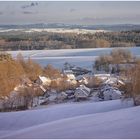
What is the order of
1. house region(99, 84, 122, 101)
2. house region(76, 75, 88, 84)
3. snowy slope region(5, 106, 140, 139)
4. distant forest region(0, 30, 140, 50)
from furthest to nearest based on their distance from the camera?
1. house region(76, 75, 88, 84)
2. house region(99, 84, 122, 101)
3. distant forest region(0, 30, 140, 50)
4. snowy slope region(5, 106, 140, 139)

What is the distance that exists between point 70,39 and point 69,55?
6.55ft

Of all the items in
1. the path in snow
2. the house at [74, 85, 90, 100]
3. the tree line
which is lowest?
the house at [74, 85, 90, 100]

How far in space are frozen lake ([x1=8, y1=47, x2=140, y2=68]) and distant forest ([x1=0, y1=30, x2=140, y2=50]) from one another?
1.20 ft

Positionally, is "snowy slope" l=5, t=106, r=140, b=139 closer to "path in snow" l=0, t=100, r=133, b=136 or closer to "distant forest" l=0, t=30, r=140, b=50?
"path in snow" l=0, t=100, r=133, b=136

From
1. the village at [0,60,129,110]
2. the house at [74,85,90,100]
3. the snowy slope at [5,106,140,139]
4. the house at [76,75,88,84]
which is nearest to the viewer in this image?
the snowy slope at [5,106,140,139]

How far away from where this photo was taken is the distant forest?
27.5 feet

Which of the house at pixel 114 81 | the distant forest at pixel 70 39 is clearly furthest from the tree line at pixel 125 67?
the distant forest at pixel 70 39

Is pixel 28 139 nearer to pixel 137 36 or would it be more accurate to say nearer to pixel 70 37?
pixel 70 37

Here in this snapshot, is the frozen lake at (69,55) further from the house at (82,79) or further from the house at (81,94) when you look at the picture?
the house at (81,94)

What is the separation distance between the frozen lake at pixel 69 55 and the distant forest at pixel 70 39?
0.37 meters

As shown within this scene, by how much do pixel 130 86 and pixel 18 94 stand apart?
2.81 m

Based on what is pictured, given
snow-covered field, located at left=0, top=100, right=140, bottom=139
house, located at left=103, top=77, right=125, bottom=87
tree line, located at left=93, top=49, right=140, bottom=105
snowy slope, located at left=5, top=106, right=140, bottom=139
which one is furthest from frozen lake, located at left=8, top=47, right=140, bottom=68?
snowy slope, located at left=5, top=106, right=140, bottom=139

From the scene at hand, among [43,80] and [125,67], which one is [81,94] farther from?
[43,80]

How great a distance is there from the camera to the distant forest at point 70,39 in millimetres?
8383
